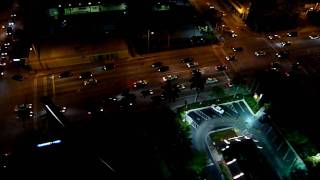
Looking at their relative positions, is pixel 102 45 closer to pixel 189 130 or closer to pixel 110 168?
pixel 189 130

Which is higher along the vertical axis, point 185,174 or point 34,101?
point 34,101

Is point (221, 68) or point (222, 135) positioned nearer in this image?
point (222, 135)

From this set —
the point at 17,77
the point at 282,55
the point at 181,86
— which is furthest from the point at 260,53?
the point at 17,77

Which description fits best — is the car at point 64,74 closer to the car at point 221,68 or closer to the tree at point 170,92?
the tree at point 170,92

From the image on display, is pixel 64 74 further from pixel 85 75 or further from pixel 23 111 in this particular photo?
pixel 23 111

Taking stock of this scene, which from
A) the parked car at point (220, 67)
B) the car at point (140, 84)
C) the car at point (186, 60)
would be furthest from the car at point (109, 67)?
the parked car at point (220, 67)

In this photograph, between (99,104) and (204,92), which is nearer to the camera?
(99,104)

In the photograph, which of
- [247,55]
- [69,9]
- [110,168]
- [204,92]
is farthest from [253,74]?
[69,9]
